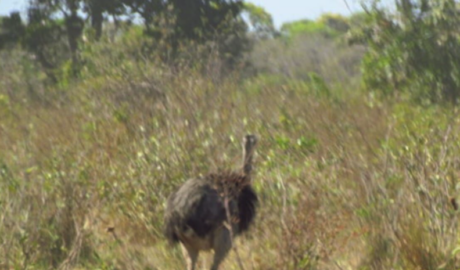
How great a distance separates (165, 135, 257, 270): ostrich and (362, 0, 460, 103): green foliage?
23.3 feet

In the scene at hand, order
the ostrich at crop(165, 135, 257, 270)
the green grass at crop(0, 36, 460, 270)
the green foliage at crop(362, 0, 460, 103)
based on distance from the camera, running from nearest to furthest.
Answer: the green grass at crop(0, 36, 460, 270) → the ostrich at crop(165, 135, 257, 270) → the green foliage at crop(362, 0, 460, 103)

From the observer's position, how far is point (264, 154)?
960cm

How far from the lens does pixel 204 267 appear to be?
8.29m

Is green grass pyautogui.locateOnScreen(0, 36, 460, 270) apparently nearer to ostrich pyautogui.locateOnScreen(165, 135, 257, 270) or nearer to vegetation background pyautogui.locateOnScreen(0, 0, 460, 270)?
vegetation background pyautogui.locateOnScreen(0, 0, 460, 270)

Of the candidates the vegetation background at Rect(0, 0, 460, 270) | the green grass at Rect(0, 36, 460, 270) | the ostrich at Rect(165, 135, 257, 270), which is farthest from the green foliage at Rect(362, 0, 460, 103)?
the ostrich at Rect(165, 135, 257, 270)

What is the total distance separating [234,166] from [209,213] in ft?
6.33

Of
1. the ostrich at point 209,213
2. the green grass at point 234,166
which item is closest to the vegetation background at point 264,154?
the green grass at point 234,166

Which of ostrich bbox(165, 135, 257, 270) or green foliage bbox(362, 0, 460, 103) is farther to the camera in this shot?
green foliage bbox(362, 0, 460, 103)

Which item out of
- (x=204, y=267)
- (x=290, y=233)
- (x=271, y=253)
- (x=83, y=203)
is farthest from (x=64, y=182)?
(x=290, y=233)

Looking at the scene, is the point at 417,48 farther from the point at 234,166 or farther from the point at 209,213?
the point at 209,213

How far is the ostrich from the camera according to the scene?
752cm

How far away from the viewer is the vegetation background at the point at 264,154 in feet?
23.9

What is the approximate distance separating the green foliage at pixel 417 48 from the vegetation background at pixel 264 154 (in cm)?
3

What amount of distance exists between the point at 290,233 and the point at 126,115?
4.60 meters
